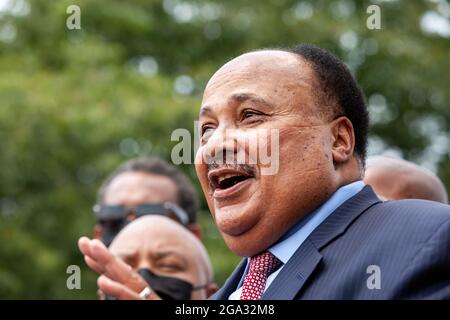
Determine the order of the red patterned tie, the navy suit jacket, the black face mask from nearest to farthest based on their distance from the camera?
1. the navy suit jacket
2. the red patterned tie
3. the black face mask

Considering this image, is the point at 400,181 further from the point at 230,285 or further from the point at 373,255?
the point at 373,255

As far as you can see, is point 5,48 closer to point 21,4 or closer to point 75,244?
point 21,4

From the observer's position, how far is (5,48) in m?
14.9

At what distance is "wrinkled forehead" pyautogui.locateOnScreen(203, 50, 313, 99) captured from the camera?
3635 millimetres

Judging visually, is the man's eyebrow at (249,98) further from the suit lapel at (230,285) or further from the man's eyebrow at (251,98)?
the suit lapel at (230,285)

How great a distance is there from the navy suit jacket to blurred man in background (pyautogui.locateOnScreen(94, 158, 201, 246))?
304 cm

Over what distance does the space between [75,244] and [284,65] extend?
9.88 meters

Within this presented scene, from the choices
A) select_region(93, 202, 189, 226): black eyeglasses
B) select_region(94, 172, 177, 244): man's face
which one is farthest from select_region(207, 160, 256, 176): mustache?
select_region(94, 172, 177, 244): man's face

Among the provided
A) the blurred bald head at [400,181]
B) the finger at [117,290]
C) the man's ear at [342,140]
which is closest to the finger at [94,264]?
the finger at [117,290]

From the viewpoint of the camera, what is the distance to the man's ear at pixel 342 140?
3.70 m

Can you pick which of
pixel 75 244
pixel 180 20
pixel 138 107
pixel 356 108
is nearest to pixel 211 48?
pixel 180 20

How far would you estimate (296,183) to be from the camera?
11.5 feet

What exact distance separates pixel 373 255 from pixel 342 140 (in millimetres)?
756

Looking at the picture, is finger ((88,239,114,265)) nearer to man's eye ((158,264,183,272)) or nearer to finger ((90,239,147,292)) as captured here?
finger ((90,239,147,292))
